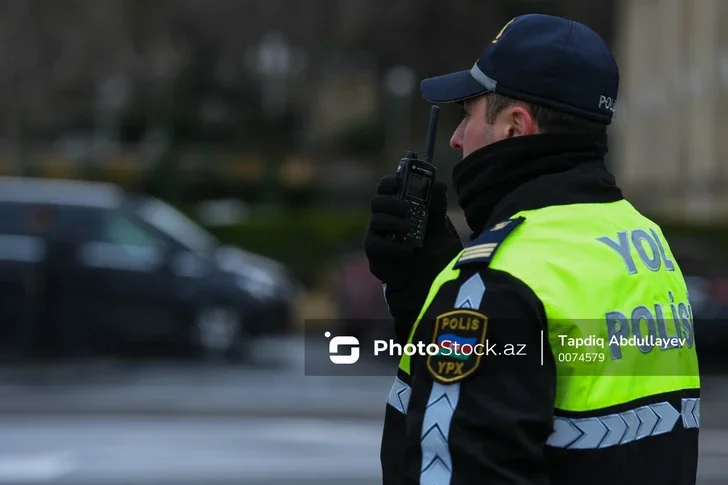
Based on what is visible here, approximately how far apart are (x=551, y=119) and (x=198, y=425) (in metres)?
8.39

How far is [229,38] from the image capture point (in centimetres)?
3241

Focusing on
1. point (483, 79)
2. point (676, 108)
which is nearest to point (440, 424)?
point (483, 79)

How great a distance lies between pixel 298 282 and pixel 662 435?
18.4 m

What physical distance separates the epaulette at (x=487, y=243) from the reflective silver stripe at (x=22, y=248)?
12.1m

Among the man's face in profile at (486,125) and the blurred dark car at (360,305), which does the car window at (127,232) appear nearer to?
the blurred dark car at (360,305)

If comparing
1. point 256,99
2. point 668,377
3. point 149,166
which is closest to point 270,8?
point 149,166

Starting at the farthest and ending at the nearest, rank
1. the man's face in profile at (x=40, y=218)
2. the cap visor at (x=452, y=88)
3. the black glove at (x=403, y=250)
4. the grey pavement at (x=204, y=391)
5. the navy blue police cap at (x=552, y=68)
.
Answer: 1. the man's face in profile at (x=40, y=218)
2. the grey pavement at (x=204, y=391)
3. the black glove at (x=403, y=250)
4. the cap visor at (x=452, y=88)
5. the navy blue police cap at (x=552, y=68)

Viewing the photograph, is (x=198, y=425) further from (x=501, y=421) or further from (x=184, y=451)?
(x=501, y=421)

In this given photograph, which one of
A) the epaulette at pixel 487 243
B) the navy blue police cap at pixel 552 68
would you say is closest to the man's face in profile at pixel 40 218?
the navy blue police cap at pixel 552 68

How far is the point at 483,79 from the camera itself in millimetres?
2277

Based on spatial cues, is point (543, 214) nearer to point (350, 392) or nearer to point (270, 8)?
point (350, 392)

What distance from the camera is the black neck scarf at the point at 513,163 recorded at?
88.2 inches

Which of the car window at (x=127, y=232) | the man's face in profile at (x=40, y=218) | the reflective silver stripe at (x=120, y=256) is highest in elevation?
the man's face in profile at (x=40, y=218)

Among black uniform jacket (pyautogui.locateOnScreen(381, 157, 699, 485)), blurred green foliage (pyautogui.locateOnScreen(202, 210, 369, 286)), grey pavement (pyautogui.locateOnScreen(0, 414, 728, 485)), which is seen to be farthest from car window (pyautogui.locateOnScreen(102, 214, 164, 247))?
black uniform jacket (pyautogui.locateOnScreen(381, 157, 699, 485))
